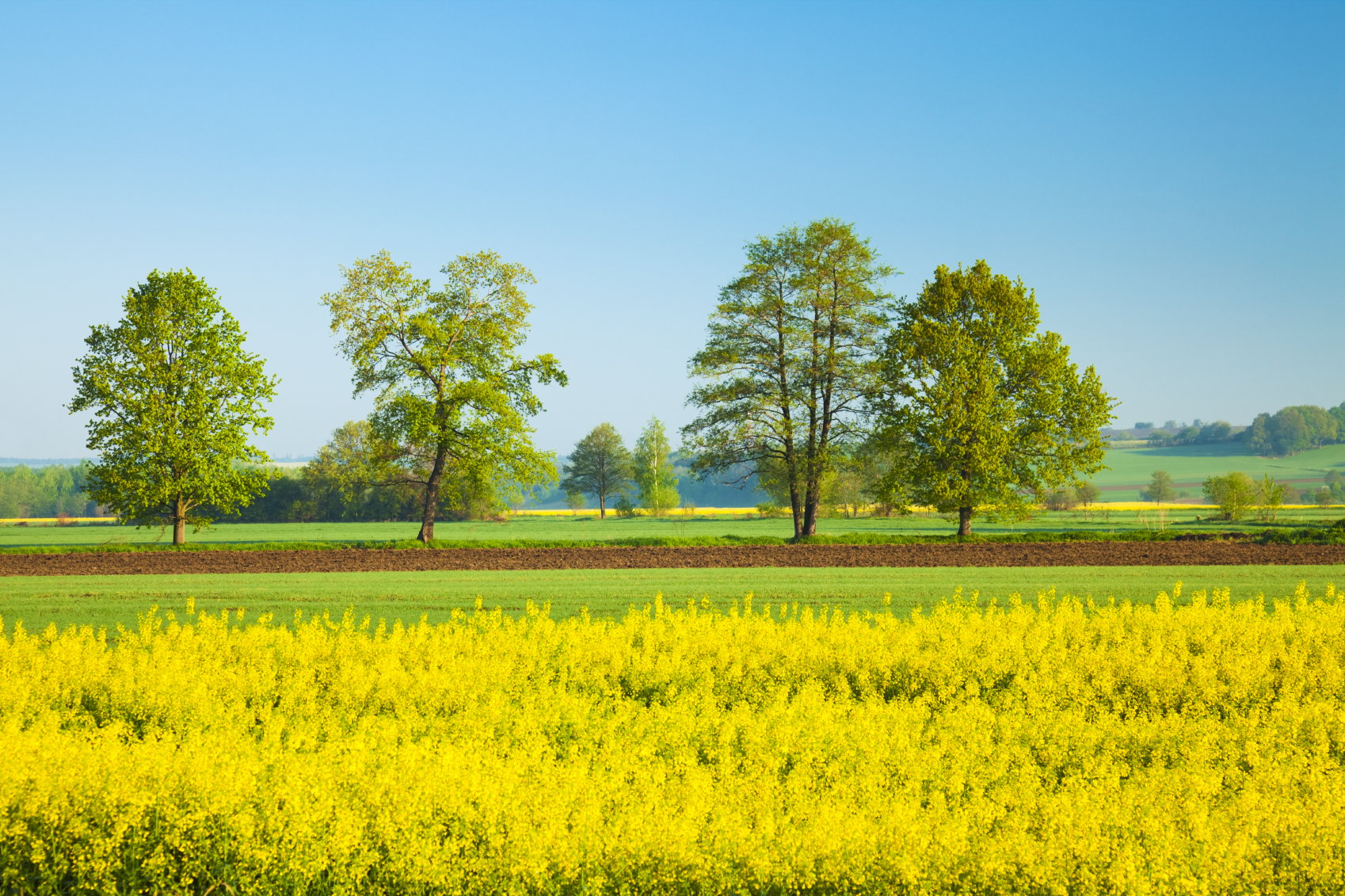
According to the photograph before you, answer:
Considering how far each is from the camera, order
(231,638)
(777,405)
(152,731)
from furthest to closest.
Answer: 1. (777,405)
2. (231,638)
3. (152,731)

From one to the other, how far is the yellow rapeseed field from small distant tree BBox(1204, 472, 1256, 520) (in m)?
52.1

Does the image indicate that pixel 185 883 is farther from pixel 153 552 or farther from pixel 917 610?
pixel 153 552

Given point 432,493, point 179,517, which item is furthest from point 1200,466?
point 179,517

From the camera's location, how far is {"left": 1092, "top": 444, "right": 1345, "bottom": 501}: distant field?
125750mm

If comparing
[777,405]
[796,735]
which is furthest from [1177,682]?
[777,405]

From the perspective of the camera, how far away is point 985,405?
37469 mm

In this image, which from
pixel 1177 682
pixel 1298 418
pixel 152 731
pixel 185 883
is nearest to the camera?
pixel 185 883

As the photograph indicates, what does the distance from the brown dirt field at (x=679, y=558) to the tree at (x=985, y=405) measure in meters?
4.03

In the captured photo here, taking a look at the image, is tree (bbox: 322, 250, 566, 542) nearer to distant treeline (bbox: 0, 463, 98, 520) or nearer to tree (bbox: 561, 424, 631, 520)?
tree (bbox: 561, 424, 631, 520)

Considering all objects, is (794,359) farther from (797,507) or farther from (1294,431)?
(1294,431)

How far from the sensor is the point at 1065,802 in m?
5.86

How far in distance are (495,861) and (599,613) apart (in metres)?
13.2

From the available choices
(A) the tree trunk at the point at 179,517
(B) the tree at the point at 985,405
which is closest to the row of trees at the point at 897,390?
(B) the tree at the point at 985,405

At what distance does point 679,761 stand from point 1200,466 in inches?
6193
